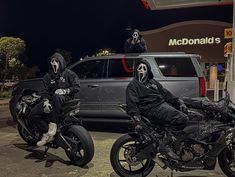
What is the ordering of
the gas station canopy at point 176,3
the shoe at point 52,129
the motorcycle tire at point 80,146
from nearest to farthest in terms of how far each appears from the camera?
the motorcycle tire at point 80,146
the shoe at point 52,129
the gas station canopy at point 176,3

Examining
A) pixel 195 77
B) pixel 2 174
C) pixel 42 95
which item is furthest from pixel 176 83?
pixel 2 174

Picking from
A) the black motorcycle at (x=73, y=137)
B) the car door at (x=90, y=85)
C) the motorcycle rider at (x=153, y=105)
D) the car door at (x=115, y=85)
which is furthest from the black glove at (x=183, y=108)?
the car door at (x=90, y=85)

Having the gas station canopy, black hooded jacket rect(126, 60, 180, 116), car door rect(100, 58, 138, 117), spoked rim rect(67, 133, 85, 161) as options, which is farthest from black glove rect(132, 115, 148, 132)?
the gas station canopy

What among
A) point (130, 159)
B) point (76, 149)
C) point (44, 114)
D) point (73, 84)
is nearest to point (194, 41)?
point (73, 84)

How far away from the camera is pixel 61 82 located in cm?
635

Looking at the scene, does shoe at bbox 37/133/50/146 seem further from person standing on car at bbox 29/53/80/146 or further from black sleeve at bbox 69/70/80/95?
black sleeve at bbox 69/70/80/95

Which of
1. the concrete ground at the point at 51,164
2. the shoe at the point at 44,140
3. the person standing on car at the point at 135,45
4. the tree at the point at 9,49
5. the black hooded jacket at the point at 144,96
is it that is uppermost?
the tree at the point at 9,49

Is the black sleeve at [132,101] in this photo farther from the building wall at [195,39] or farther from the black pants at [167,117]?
the building wall at [195,39]

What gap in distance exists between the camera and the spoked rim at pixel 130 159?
527 centimetres

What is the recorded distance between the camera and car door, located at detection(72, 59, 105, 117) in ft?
29.0

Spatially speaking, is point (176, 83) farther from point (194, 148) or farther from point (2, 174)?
point (2, 174)

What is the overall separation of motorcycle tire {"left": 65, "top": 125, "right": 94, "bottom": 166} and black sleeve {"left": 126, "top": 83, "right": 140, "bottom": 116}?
1108mm

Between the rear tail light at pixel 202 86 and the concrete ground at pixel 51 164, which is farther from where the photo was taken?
the rear tail light at pixel 202 86

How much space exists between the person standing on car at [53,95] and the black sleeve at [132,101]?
1363 mm
